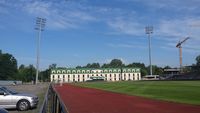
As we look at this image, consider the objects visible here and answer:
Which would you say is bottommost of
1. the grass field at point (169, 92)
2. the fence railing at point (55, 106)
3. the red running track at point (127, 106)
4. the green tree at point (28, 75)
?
the red running track at point (127, 106)

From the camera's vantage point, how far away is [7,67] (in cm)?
17600

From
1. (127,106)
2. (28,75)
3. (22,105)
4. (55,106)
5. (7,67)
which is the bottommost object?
(127,106)

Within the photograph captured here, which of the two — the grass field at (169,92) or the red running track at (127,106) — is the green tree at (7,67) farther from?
the red running track at (127,106)

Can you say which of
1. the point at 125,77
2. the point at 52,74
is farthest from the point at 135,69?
the point at 52,74

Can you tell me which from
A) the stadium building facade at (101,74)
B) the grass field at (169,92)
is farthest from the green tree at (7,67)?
the grass field at (169,92)

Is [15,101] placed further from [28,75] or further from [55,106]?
[28,75]

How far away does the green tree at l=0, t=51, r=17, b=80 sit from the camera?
571 feet

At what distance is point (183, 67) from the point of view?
193250 millimetres

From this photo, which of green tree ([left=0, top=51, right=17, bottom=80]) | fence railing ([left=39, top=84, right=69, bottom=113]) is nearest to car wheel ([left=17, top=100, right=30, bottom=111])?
fence railing ([left=39, top=84, right=69, bottom=113])

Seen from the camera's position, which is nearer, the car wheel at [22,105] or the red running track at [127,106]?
the red running track at [127,106]

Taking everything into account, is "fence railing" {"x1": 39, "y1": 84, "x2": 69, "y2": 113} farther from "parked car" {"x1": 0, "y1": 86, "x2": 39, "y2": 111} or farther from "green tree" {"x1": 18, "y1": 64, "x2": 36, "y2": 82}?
"green tree" {"x1": 18, "y1": 64, "x2": 36, "y2": 82}

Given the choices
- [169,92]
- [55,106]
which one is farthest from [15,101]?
[169,92]

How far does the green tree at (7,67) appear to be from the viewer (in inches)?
6847

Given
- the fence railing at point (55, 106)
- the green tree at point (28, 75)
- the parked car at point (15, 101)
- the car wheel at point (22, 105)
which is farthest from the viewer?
the green tree at point (28, 75)
